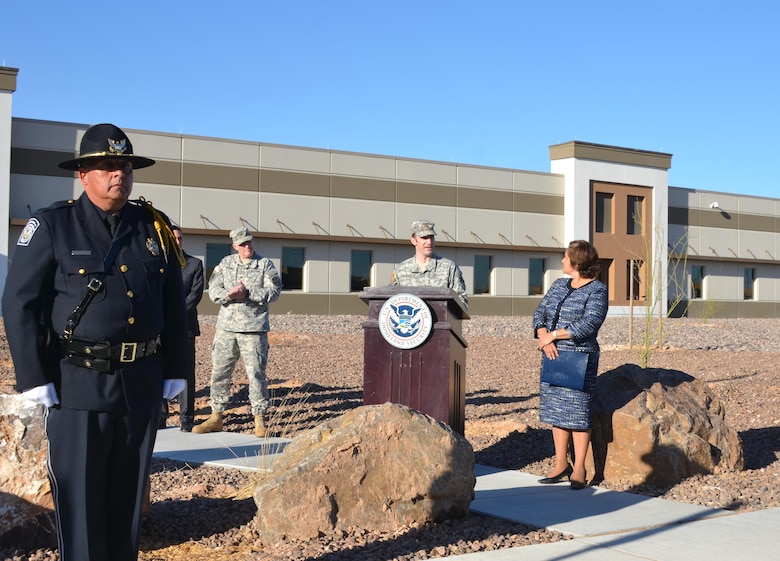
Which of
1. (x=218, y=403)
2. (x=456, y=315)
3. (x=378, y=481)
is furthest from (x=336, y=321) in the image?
(x=378, y=481)

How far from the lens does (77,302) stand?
3582mm

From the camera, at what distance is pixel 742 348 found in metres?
23.0

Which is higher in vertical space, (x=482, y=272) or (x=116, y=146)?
(x=482, y=272)

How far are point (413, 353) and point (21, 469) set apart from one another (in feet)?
9.95

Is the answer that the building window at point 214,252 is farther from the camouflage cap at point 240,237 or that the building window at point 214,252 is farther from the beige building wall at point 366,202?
the camouflage cap at point 240,237

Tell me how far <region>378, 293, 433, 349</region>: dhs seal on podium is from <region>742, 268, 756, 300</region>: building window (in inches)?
1767

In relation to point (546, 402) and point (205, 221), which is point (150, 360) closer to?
point (546, 402)

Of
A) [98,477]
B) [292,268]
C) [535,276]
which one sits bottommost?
[98,477]

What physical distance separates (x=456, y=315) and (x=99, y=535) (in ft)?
13.7

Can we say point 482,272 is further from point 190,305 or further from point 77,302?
point 77,302

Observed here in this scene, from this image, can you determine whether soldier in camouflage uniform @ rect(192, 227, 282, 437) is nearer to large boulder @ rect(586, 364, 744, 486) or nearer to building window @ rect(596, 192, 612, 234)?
large boulder @ rect(586, 364, 744, 486)

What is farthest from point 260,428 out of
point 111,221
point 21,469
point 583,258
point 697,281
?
point 697,281

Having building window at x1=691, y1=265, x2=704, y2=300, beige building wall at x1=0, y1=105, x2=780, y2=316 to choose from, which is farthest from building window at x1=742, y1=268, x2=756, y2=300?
building window at x1=691, y1=265, x2=704, y2=300

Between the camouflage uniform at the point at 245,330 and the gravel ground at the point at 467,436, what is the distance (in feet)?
1.49
